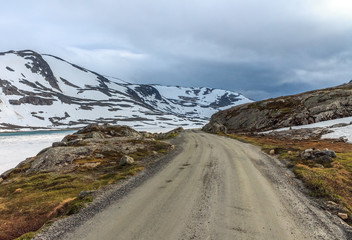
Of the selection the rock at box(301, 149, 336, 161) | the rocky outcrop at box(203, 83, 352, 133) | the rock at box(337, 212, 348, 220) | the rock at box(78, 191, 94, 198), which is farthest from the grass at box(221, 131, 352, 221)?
the rocky outcrop at box(203, 83, 352, 133)

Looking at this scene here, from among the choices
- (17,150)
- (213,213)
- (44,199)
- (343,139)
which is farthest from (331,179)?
(17,150)

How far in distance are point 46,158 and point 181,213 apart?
1008 inches

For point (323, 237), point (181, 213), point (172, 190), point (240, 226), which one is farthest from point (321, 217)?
point (172, 190)

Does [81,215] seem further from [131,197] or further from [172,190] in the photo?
[172,190]

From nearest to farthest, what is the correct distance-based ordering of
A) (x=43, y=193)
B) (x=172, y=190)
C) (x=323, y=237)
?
1. (x=323, y=237)
2. (x=172, y=190)
3. (x=43, y=193)

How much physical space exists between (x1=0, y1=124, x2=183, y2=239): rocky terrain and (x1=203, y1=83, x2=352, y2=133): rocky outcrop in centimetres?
4945

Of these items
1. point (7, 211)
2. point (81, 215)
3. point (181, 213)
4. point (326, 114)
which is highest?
point (326, 114)

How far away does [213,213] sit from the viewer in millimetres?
11102

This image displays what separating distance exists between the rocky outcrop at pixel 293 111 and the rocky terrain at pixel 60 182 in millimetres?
49452

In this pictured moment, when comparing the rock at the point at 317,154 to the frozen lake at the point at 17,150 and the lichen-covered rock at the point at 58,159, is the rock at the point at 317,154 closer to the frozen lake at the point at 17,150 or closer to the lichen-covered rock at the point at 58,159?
the lichen-covered rock at the point at 58,159

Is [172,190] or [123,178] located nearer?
[172,190]

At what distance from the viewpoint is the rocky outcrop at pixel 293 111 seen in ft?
209

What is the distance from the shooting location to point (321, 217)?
10953 mm

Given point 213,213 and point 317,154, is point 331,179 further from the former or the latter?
point 213,213
